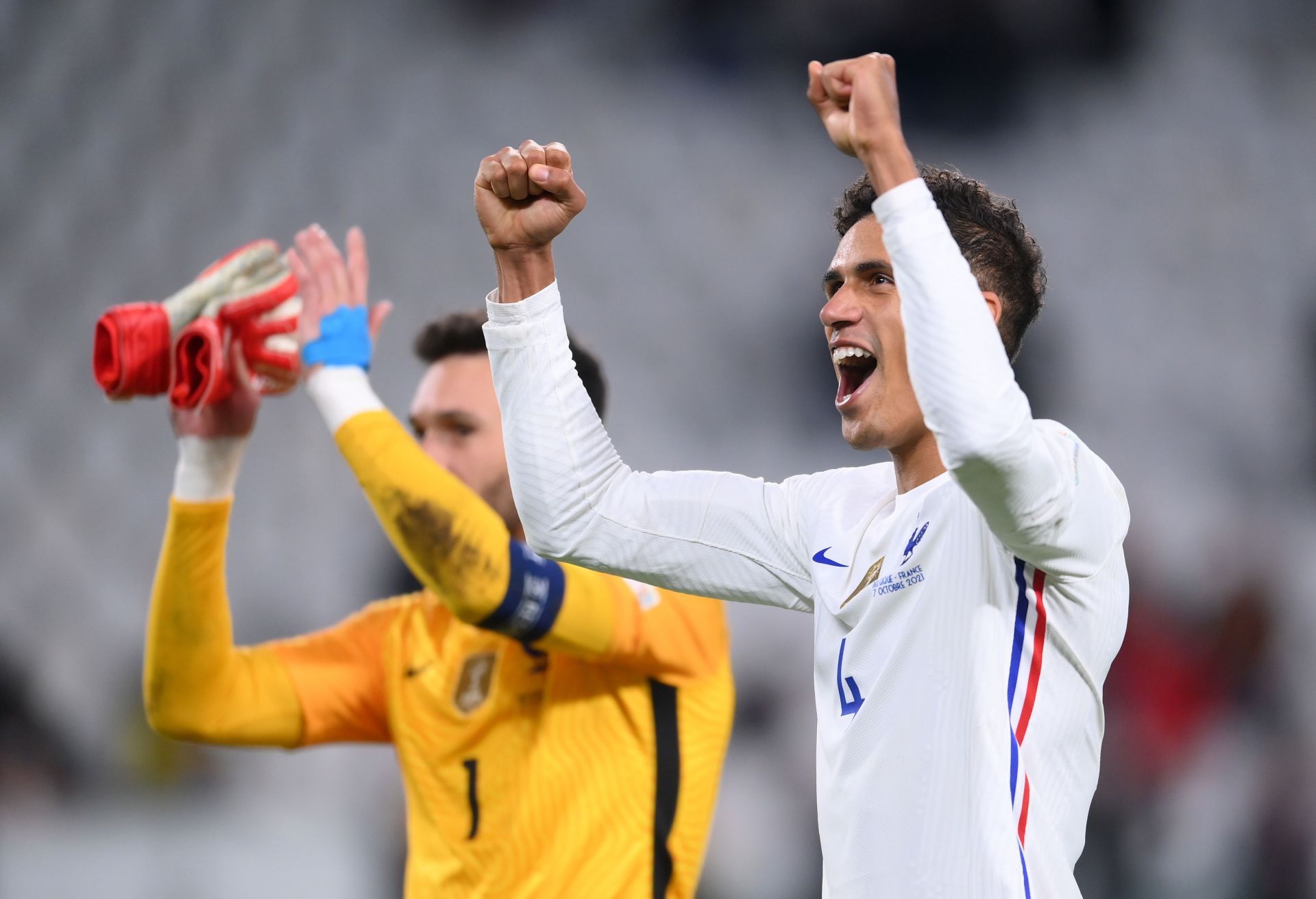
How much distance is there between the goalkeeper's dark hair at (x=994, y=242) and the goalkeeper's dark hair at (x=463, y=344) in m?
0.87

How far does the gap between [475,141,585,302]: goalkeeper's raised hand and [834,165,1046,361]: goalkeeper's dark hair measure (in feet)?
1.16

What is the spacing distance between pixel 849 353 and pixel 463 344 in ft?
3.91

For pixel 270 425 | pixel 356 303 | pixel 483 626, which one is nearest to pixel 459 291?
pixel 270 425

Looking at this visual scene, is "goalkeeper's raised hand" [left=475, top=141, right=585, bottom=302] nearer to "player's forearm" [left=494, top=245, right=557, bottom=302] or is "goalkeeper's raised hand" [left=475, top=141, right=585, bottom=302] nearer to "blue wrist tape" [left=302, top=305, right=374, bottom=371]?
"player's forearm" [left=494, top=245, right=557, bottom=302]

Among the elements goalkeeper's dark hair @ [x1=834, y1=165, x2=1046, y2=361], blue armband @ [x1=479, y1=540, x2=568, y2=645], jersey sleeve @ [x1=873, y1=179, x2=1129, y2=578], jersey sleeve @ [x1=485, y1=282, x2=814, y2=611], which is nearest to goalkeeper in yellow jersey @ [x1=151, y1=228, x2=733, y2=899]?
blue armband @ [x1=479, y1=540, x2=568, y2=645]

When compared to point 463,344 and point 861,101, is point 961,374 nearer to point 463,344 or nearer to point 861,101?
point 861,101

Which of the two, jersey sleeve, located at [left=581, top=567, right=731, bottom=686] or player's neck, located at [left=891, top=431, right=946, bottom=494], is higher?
player's neck, located at [left=891, top=431, right=946, bottom=494]

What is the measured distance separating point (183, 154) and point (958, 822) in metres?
3.57

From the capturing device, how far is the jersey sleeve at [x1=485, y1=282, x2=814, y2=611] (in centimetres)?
154

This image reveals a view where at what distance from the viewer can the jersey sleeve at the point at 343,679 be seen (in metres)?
2.42

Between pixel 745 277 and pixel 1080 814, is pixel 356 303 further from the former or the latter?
pixel 745 277

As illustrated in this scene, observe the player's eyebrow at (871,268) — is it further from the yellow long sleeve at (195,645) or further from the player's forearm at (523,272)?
the yellow long sleeve at (195,645)

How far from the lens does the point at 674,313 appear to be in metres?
4.28

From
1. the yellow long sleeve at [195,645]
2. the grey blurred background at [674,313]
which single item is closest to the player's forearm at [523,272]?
the yellow long sleeve at [195,645]
